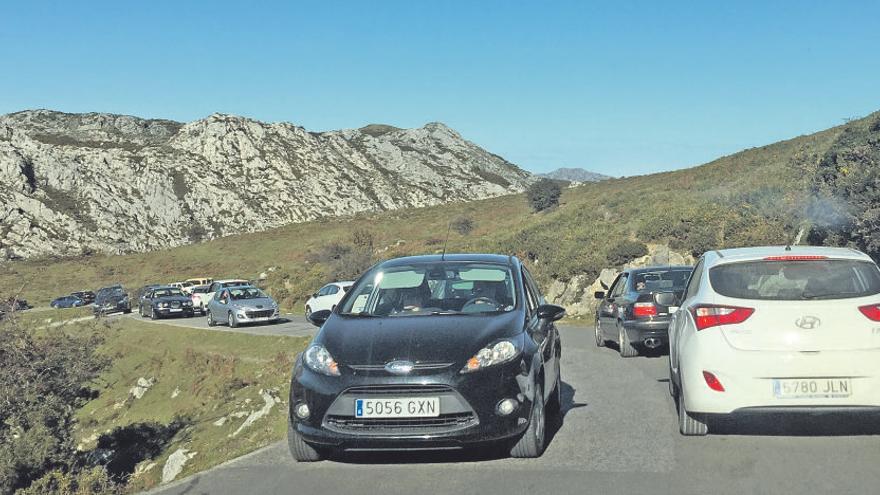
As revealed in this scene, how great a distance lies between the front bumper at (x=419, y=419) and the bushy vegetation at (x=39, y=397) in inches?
211

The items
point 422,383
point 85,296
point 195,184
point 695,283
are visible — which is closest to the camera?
point 422,383

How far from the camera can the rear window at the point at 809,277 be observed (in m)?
6.78

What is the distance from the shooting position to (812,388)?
6363 millimetres

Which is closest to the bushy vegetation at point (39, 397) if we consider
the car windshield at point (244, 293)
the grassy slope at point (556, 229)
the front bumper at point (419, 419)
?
the front bumper at point (419, 419)

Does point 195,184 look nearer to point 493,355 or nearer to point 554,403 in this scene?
point 554,403

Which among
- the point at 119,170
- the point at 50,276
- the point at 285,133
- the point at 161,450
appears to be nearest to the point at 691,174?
the point at 161,450

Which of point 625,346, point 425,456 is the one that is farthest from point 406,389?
point 625,346

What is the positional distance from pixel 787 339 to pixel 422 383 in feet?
9.52

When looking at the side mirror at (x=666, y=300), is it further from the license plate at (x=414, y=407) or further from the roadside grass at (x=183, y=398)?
the roadside grass at (x=183, y=398)

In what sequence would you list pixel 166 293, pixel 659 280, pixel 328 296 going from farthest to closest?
1. pixel 166 293
2. pixel 328 296
3. pixel 659 280

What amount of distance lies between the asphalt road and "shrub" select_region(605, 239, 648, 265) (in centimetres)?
2488

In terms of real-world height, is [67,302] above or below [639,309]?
below

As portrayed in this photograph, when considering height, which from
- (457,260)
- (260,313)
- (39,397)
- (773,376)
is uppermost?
(457,260)

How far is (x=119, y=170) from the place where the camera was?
116312mm
